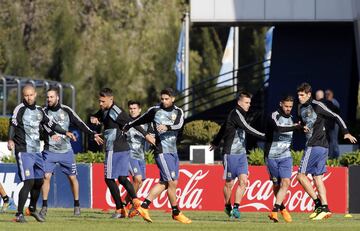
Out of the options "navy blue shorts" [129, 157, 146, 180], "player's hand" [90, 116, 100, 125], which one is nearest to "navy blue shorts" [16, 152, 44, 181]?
"player's hand" [90, 116, 100, 125]

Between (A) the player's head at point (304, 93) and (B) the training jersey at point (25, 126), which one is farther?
(A) the player's head at point (304, 93)

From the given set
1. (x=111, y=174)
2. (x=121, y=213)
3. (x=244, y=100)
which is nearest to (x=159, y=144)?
(x=111, y=174)

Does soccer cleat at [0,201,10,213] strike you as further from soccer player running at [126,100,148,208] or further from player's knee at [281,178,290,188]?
player's knee at [281,178,290,188]

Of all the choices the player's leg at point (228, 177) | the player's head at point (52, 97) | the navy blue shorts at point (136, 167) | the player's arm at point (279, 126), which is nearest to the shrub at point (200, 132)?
the navy blue shorts at point (136, 167)

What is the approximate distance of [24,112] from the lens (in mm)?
20344

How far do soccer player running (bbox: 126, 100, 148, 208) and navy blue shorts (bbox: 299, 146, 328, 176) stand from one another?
372 cm

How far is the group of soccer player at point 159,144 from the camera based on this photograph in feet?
66.9

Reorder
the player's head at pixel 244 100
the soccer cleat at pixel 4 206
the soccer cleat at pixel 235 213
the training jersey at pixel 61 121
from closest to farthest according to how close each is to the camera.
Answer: the player's head at pixel 244 100, the soccer cleat at pixel 235 213, the training jersey at pixel 61 121, the soccer cleat at pixel 4 206

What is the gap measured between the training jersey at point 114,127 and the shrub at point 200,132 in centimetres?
1323

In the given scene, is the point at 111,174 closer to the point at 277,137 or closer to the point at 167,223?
the point at 167,223

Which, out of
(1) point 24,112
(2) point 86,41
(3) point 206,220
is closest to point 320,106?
(3) point 206,220

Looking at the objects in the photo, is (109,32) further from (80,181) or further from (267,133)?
(267,133)

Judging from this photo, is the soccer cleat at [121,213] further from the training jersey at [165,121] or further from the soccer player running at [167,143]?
the training jersey at [165,121]

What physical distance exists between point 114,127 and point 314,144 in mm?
3238
